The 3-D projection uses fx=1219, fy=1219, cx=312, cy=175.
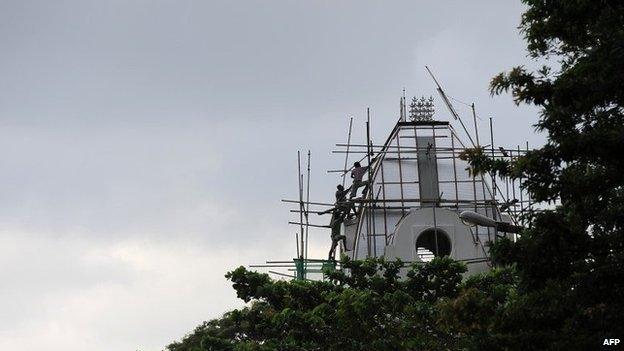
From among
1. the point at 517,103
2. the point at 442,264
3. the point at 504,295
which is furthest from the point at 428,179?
the point at 517,103

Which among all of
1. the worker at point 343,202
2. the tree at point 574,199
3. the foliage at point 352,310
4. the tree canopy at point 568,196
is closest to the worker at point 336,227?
the worker at point 343,202

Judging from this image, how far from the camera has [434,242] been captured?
3222cm

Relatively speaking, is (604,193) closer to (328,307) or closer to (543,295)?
(543,295)

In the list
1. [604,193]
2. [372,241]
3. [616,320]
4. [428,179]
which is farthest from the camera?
[428,179]

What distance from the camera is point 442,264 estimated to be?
2250 cm

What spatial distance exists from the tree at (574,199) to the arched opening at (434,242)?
55.6ft

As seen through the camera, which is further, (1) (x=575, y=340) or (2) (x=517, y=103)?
(2) (x=517, y=103)

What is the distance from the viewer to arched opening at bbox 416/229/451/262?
3156 centimetres

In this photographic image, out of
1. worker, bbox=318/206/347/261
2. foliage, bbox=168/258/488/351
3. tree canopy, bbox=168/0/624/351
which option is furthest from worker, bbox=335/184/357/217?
tree canopy, bbox=168/0/624/351

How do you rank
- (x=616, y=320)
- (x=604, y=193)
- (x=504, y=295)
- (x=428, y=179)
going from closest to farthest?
1. (x=616, y=320)
2. (x=604, y=193)
3. (x=504, y=295)
4. (x=428, y=179)

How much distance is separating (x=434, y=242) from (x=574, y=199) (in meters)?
18.1

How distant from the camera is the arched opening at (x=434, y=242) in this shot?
31562mm

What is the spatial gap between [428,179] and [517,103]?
19.4 m

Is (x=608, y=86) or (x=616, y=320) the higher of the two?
(x=608, y=86)
